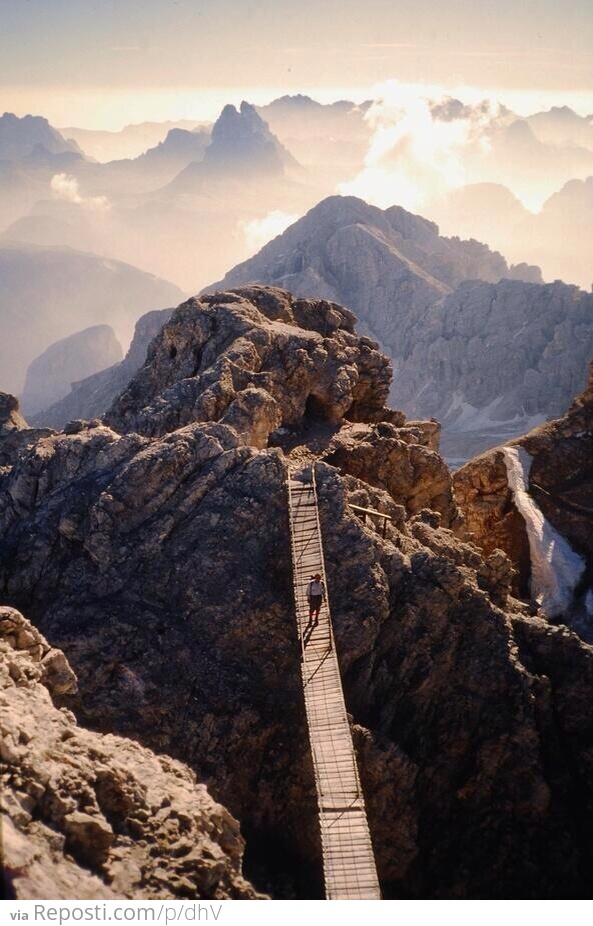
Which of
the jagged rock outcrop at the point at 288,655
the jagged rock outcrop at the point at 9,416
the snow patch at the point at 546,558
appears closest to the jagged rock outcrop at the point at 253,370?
the jagged rock outcrop at the point at 288,655

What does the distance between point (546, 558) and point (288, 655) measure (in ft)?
95.4

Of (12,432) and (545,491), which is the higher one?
(12,432)

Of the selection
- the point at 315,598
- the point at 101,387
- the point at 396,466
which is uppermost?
the point at 101,387

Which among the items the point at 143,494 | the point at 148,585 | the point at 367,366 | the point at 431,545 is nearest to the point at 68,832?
the point at 148,585

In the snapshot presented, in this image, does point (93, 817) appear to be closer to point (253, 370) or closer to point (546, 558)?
point (253, 370)

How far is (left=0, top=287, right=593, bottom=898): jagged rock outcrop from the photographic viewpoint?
78.9ft

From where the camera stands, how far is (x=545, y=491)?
56219 mm

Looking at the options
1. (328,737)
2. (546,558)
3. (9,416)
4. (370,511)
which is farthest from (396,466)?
(9,416)

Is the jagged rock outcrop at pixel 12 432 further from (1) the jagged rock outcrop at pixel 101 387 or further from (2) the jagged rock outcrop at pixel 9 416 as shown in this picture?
(1) the jagged rock outcrop at pixel 101 387

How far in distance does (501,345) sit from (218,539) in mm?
169252

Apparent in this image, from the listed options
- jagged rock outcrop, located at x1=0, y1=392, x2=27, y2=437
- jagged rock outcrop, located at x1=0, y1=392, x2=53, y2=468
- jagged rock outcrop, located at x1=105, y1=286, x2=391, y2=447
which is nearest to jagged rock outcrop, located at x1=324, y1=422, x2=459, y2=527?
jagged rock outcrop, located at x1=105, y1=286, x2=391, y2=447

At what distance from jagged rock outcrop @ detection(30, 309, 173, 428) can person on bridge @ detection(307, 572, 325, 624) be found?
136808mm

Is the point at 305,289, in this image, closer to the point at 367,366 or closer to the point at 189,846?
the point at 367,366

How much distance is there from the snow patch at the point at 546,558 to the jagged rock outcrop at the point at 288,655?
62.9 ft
